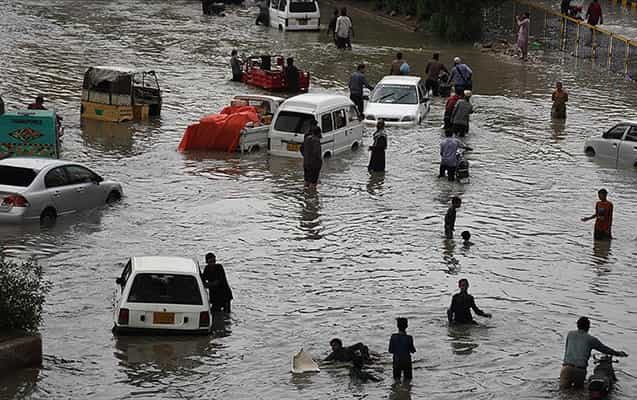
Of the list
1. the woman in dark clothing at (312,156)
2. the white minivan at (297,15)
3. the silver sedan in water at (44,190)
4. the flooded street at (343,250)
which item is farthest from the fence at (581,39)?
the silver sedan in water at (44,190)

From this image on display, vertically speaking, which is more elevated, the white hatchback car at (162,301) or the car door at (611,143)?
the car door at (611,143)

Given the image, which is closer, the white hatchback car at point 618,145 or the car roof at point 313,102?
the car roof at point 313,102

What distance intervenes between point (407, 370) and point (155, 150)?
52.3 feet

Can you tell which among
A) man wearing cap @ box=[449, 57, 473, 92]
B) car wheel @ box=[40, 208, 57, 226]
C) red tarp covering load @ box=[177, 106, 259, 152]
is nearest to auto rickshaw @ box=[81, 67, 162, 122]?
red tarp covering load @ box=[177, 106, 259, 152]

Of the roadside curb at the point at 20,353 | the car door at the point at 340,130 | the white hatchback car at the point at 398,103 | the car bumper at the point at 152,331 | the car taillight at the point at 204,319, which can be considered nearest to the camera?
the roadside curb at the point at 20,353

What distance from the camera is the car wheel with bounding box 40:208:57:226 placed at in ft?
80.6

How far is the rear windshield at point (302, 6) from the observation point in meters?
54.6

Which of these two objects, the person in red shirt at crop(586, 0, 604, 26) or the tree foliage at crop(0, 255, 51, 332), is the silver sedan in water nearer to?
the tree foliage at crop(0, 255, 51, 332)

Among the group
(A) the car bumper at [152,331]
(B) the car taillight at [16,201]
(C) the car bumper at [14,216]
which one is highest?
(B) the car taillight at [16,201]

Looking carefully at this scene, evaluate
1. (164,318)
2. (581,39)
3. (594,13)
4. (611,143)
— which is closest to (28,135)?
(164,318)

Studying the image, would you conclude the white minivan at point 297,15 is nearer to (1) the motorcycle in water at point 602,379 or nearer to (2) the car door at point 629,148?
(2) the car door at point 629,148

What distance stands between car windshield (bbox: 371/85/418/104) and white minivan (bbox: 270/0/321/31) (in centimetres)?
1829

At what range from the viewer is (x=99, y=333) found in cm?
1884

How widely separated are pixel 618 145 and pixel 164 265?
16.5 metres
